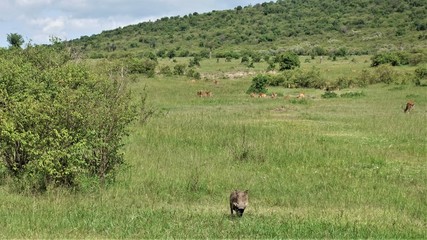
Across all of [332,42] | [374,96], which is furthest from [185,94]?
[332,42]

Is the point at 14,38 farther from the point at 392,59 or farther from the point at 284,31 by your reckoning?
the point at 284,31

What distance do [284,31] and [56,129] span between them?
349 ft

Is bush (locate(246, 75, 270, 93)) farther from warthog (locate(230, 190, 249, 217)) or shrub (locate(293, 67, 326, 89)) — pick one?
warthog (locate(230, 190, 249, 217))

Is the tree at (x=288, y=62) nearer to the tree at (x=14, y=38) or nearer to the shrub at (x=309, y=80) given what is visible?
the shrub at (x=309, y=80)

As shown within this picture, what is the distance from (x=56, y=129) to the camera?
12.4 metres

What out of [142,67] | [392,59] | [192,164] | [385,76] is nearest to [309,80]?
[385,76]

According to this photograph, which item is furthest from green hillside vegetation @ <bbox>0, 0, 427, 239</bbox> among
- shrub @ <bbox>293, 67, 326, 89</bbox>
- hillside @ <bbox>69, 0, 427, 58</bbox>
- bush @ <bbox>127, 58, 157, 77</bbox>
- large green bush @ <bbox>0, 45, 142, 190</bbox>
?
hillside @ <bbox>69, 0, 427, 58</bbox>

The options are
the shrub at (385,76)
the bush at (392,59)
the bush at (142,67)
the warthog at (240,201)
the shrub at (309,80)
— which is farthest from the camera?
the bush at (392,59)

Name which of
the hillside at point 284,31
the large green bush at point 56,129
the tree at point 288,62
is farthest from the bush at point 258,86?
the hillside at point 284,31

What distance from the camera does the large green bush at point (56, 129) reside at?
12.1m

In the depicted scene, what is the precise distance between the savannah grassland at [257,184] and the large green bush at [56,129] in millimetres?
577

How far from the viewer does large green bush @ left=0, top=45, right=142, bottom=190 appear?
12078 mm

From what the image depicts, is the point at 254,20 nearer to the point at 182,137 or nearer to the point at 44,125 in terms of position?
the point at 182,137

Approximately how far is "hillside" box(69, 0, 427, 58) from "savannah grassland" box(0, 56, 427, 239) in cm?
5956
